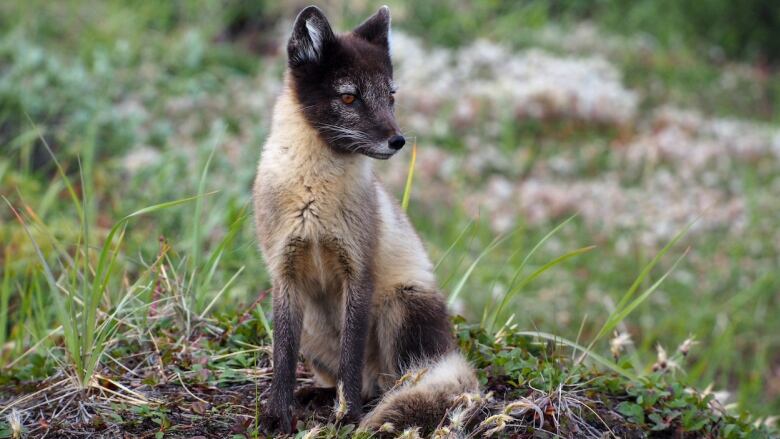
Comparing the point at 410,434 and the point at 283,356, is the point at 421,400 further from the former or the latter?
the point at 283,356

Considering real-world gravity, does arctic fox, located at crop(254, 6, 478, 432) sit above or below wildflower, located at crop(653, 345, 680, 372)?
above

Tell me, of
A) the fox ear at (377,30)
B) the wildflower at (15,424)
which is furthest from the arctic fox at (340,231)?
the wildflower at (15,424)

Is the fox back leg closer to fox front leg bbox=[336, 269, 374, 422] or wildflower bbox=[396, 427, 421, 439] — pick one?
fox front leg bbox=[336, 269, 374, 422]

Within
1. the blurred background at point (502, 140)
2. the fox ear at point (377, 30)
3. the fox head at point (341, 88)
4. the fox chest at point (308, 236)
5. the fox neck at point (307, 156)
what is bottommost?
the blurred background at point (502, 140)

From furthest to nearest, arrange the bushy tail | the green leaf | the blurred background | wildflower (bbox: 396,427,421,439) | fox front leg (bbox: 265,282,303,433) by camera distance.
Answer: the blurred background → the green leaf → fox front leg (bbox: 265,282,303,433) → the bushy tail → wildflower (bbox: 396,427,421,439)

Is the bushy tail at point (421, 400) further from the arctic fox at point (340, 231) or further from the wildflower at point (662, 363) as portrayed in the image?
the wildflower at point (662, 363)

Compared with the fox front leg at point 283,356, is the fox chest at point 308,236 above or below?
above

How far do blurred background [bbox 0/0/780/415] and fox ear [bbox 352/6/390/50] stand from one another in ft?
5.54

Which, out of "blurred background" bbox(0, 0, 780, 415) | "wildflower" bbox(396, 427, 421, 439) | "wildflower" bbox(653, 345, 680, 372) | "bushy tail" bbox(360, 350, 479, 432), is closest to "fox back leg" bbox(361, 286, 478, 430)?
"bushy tail" bbox(360, 350, 479, 432)

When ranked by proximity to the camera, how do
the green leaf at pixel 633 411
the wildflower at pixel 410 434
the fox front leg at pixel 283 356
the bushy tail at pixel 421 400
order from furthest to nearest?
1. the green leaf at pixel 633 411
2. the fox front leg at pixel 283 356
3. the bushy tail at pixel 421 400
4. the wildflower at pixel 410 434

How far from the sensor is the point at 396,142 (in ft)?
11.0

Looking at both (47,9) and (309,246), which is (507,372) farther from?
(47,9)

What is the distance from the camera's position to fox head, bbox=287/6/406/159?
11.2 ft

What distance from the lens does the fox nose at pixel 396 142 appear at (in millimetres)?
3352
